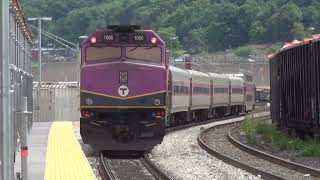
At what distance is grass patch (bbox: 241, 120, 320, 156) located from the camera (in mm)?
18814

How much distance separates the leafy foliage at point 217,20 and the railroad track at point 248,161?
56919mm

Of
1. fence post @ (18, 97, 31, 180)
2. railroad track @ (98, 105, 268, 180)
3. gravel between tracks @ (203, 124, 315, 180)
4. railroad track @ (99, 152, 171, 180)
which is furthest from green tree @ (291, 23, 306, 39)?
fence post @ (18, 97, 31, 180)

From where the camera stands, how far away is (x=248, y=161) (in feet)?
59.1

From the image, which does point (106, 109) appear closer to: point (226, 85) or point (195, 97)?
point (195, 97)

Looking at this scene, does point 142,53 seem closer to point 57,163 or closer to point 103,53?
point 103,53

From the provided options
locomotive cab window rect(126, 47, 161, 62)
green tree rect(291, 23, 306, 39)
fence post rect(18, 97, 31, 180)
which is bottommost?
fence post rect(18, 97, 31, 180)

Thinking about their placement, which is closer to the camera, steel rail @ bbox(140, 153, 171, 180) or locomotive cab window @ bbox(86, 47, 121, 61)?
steel rail @ bbox(140, 153, 171, 180)

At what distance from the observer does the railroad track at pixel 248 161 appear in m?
14.2

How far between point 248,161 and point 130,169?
12.4 feet

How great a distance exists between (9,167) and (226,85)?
136 ft

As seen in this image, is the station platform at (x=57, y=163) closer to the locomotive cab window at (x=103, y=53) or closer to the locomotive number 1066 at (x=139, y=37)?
the locomotive cab window at (x=103, y=53)

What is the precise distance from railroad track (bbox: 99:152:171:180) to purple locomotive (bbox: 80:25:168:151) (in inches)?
18.7

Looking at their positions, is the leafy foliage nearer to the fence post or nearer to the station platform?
the station platform

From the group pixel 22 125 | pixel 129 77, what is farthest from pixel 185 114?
pixel 22 125
